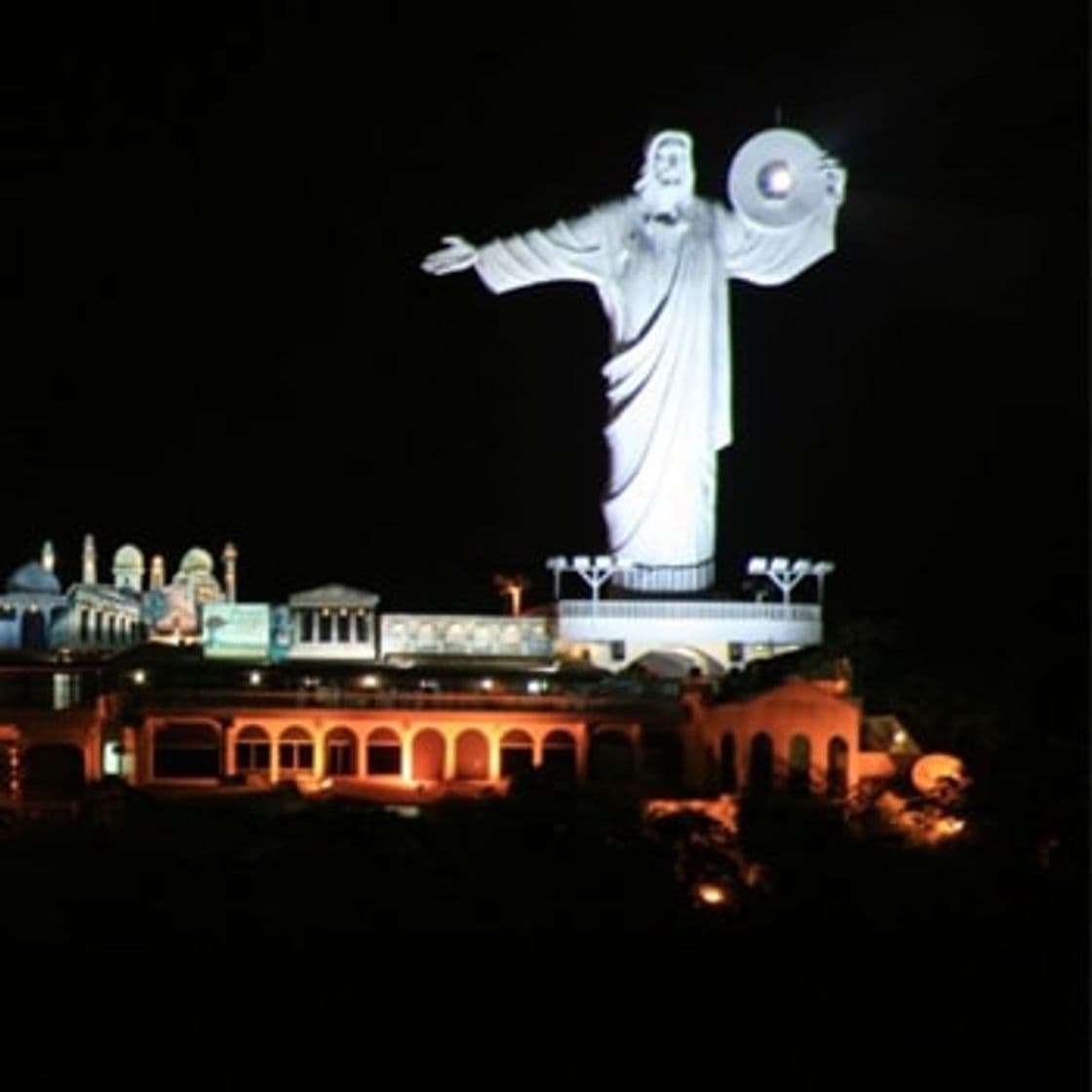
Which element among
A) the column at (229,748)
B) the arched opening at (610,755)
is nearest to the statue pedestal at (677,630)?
the arched opening at (610,755)

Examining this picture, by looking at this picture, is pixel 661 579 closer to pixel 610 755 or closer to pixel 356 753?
pixel 610 755

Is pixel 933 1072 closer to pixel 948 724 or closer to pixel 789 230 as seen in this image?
pixel 948 724

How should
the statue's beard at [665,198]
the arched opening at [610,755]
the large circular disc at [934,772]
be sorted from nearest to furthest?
the large circular disc at [934,772] → the arched opening at [610,755] → the statue's beard at [665,198]

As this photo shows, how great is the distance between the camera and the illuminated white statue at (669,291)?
150 feet

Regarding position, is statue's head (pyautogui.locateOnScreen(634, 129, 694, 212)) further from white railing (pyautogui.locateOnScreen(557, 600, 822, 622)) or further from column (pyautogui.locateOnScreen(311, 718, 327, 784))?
column (pyautogui.locateOnScreen(311, 718, 327, 784))

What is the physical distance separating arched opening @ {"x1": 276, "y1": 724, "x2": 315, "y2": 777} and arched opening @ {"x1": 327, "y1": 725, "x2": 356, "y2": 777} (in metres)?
0.31

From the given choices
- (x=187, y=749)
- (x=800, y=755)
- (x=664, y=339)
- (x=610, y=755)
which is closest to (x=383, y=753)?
(x=187, y=749)

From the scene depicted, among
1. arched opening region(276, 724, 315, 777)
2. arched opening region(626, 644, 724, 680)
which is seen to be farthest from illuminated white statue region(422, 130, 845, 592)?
arched opening region(276, 724, 315, 777)

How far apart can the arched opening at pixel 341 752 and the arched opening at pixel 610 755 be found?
391 cm

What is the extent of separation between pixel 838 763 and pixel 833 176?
745 inches

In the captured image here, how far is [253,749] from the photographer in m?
34.2

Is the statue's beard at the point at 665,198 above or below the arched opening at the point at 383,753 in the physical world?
above

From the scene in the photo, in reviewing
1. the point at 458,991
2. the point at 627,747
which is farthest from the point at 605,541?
the point at 458,991

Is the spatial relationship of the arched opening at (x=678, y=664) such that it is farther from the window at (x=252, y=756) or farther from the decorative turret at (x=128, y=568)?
the decorative turret at (x=128, y=568)
